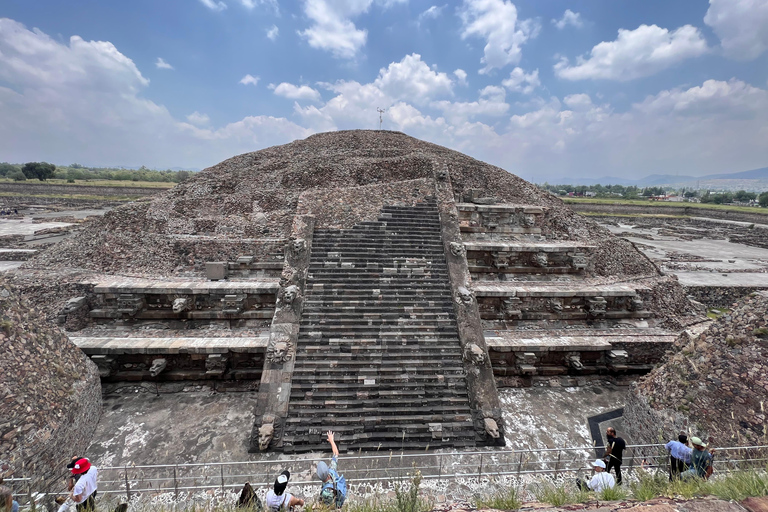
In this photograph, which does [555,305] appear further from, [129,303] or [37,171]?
[37,171]

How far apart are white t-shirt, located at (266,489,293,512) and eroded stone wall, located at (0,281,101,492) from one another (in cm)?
478

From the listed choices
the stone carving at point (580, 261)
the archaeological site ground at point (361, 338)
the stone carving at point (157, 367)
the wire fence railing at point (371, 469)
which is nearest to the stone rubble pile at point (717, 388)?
the archaeological site ground at point (361, 338)

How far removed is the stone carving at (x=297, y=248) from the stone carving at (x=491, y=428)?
7246mm

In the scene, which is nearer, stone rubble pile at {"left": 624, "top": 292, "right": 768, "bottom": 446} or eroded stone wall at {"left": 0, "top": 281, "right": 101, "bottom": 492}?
eroded stone wall at {"left": 0, "top": 281, "right": 101, "bottom": 492}

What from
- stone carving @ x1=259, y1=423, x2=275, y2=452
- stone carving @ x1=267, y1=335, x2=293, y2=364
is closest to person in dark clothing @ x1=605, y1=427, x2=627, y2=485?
stone carving @ x1=259, y1=423, x2=275, y2=452

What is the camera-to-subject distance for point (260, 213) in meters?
16.0

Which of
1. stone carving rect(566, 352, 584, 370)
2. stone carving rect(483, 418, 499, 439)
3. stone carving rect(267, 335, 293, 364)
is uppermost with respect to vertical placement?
stone carving rect(267, 335, 293, 364)

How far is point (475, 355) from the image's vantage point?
7.86 meters

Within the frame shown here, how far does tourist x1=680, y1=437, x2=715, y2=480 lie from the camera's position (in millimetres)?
4633

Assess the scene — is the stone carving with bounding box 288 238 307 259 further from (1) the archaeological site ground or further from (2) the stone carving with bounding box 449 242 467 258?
(2) the stone carving with bounding box 449 242 467 258

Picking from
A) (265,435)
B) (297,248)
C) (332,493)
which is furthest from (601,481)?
(297,248)

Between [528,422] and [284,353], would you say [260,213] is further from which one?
[528,422]

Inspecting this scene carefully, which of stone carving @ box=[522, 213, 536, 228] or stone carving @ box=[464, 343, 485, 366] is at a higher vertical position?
stone carving @ box=[522, 213, 536, 228]

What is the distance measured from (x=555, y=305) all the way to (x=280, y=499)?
1011cm
